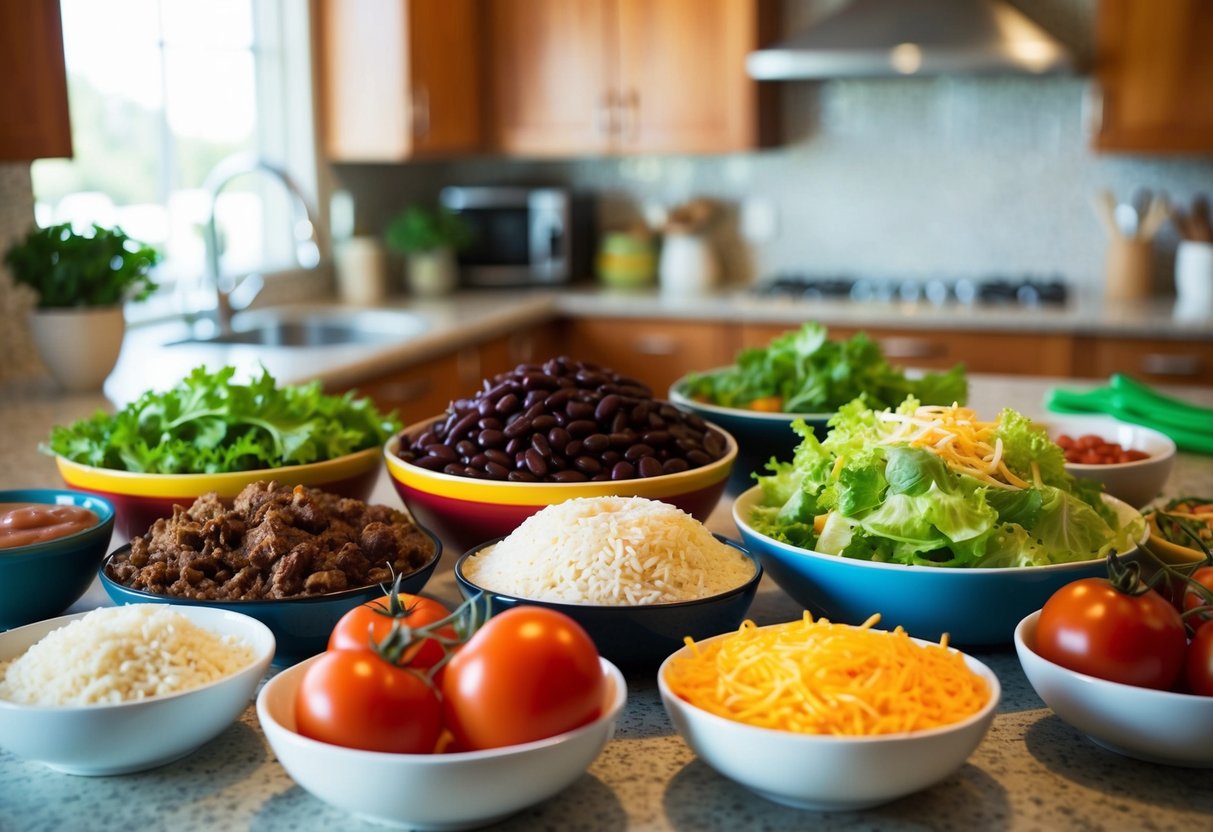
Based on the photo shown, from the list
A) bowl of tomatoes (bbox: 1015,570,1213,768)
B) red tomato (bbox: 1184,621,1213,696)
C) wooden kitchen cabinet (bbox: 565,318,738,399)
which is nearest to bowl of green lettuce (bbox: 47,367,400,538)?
bowl of tomatoes (bbox: 1015,570,1213,768)

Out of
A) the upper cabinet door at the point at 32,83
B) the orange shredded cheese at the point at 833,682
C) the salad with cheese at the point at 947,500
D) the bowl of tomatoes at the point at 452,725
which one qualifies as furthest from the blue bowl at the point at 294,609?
the upper cabinet door at the point at 32,83

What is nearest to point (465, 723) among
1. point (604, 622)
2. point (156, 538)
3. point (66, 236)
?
point (604, 622)

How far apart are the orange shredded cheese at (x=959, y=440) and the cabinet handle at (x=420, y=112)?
3178 mm

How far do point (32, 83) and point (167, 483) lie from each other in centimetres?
125

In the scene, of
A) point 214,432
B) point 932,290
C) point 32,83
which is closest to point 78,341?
point 32,83

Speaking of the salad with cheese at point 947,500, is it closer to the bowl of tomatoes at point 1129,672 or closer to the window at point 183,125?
the bowl of tomatoes at point 1129,672

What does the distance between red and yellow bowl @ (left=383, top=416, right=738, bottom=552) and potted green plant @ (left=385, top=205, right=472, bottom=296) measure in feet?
9.96

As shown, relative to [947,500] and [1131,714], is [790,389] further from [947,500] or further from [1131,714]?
[1131,714]

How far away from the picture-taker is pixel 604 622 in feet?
3.91

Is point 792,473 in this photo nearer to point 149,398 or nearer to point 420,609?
point 420,609

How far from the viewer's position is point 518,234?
4.77 metres

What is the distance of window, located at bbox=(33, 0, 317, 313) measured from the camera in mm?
3549

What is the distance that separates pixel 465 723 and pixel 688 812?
203 mm

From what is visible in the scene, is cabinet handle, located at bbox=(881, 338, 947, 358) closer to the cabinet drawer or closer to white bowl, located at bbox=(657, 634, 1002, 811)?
the cabinet drawer
